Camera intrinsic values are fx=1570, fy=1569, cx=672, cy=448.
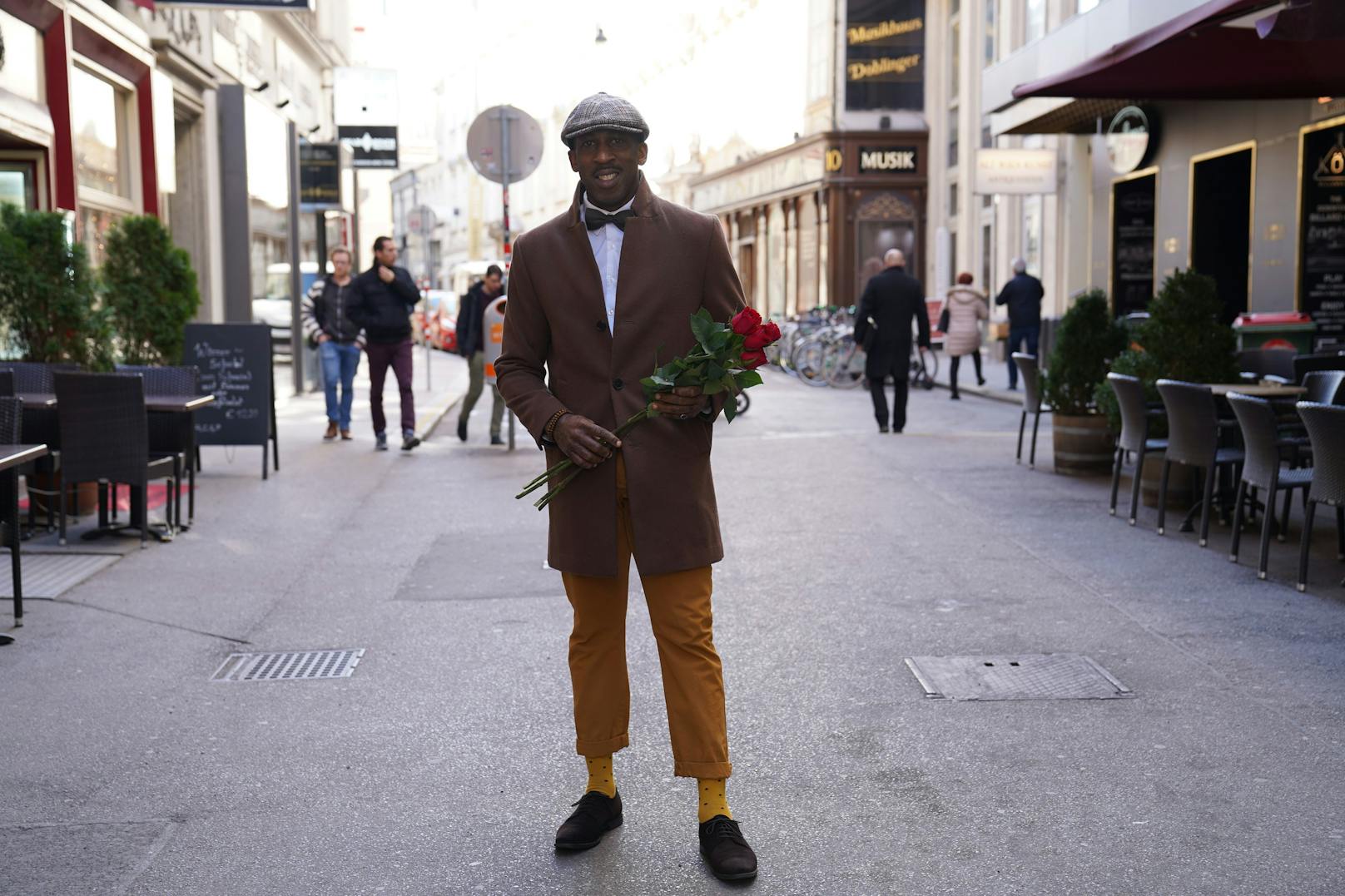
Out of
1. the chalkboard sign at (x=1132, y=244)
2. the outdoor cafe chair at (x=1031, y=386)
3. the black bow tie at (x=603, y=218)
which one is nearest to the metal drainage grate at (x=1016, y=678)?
the black bow tie at (x=603, y=218)

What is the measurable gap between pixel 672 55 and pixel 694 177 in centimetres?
486

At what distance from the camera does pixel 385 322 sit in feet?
45.8

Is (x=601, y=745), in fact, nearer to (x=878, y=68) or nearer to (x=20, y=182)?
(x=20, y=182)

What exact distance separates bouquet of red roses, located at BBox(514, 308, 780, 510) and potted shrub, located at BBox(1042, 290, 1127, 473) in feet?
25.9

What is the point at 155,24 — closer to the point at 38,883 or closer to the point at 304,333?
the point at 304,333

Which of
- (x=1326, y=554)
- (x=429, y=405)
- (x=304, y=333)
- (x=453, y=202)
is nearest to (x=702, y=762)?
(x=1326, y=554)

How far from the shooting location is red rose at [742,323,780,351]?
12.3 feet

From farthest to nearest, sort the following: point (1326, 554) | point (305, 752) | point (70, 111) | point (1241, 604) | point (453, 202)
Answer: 1. point (453, 202)
2. point (70, 111)
3. point (1326, 554)
4. point (1241, 604)
5. point (305, 752)

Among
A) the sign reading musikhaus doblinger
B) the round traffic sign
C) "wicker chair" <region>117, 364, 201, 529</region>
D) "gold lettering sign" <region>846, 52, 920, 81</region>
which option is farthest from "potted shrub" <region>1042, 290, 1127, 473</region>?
"gold lettering sign" <region>846, 52, 920, 81</region>

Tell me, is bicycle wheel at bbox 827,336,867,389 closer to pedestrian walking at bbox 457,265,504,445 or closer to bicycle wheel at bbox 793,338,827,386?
bicycle wheel at bbox 793,338,827,386

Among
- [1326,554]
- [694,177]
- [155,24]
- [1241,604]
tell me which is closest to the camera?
[1241,604]

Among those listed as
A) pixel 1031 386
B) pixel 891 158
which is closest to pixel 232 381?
pixel 1031 386

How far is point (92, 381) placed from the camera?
842cm

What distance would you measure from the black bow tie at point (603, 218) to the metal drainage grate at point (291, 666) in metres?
2.59
